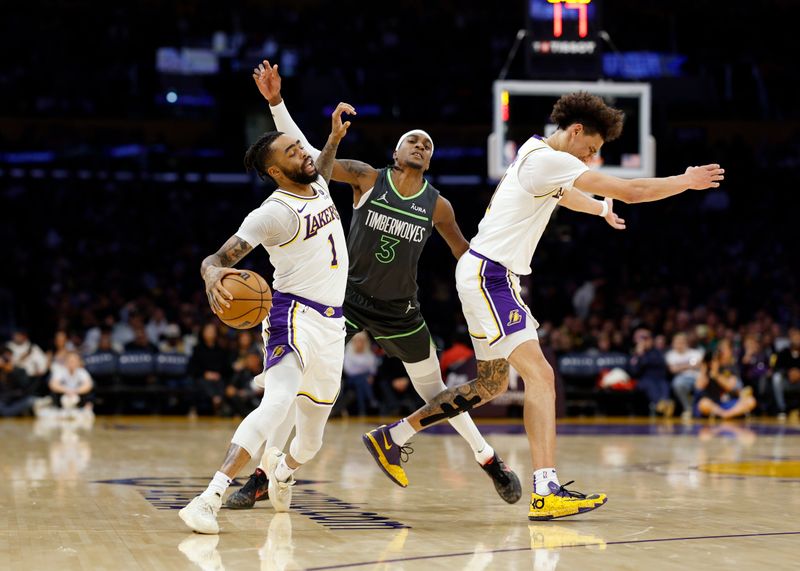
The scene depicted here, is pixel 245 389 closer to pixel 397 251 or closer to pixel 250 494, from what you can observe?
pixel 397 251

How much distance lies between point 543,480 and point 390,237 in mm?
1948

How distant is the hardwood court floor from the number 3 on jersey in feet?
4.77

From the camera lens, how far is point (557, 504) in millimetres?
5953

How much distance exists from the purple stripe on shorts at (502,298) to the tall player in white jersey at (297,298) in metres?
0.79

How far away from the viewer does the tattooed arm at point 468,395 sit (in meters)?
6.70

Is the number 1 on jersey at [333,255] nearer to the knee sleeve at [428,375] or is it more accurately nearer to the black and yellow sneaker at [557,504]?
the knee sleeve at [428,375]

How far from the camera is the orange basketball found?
5.43 meters

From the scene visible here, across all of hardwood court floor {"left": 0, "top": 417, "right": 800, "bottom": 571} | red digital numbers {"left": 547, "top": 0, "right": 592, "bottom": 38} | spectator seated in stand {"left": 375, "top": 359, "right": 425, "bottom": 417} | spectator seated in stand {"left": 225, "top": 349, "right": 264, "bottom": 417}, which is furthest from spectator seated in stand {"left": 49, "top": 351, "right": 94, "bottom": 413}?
red digital numbers {"left": 547, "top": 0, "right": 592, "bottom": 38}

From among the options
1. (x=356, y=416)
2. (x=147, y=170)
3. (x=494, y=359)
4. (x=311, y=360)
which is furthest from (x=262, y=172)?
(x=147, y=170)

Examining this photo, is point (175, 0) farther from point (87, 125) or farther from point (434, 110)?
point (434, 110)

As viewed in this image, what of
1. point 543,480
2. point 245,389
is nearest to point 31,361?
point 245,389

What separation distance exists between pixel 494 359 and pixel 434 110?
65.9ft

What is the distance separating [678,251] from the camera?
25.0 metres

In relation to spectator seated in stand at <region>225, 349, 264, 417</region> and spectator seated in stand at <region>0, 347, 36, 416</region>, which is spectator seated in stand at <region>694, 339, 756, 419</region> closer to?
spectator seated in stand at <region>225, 349, 264, 417</region>
